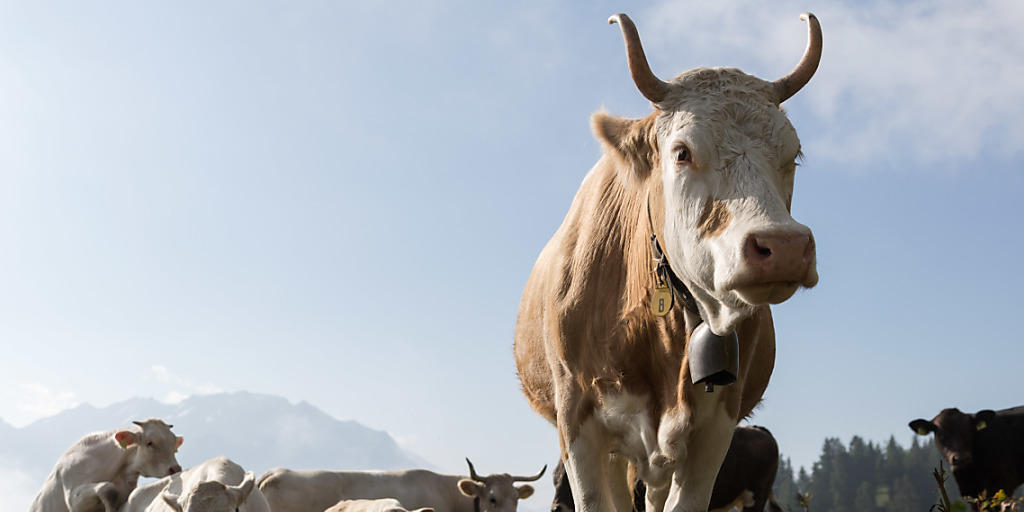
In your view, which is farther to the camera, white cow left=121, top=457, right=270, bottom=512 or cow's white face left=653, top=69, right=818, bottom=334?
white cow left=121, top=457, right=270, bottom=512

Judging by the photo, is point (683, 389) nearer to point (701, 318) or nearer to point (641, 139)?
point (701, 318)

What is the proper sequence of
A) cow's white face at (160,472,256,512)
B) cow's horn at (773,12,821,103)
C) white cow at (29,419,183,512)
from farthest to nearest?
white cow at (29,419,183,512), cow's white face at (160,472,256,512), cow's horn at (773,12,821,103)

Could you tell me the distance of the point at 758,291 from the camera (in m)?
2.69

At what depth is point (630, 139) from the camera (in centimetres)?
351

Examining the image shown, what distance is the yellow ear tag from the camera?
135 inches

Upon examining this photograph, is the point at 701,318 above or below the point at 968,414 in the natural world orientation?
below

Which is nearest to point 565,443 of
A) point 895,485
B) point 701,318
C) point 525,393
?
point 701,318

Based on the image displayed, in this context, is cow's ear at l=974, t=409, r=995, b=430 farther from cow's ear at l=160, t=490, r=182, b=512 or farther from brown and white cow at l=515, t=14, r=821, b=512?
cow's ear at l=160, t=490, r=182, b=512

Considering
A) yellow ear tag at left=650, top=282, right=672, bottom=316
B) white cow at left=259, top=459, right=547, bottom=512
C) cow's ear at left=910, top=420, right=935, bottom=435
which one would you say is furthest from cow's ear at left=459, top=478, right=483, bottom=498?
yellow ear tag at left=650, top=282, right=672, bottom=316

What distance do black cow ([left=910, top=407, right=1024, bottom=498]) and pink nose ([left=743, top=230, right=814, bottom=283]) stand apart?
959cm

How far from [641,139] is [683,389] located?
1.10 meters

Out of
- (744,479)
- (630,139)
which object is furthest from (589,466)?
(744,479)

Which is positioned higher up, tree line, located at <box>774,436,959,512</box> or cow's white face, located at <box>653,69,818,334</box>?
tree line, located at <box>774,436,959,512</box>

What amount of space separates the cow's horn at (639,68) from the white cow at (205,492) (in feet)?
20.6
